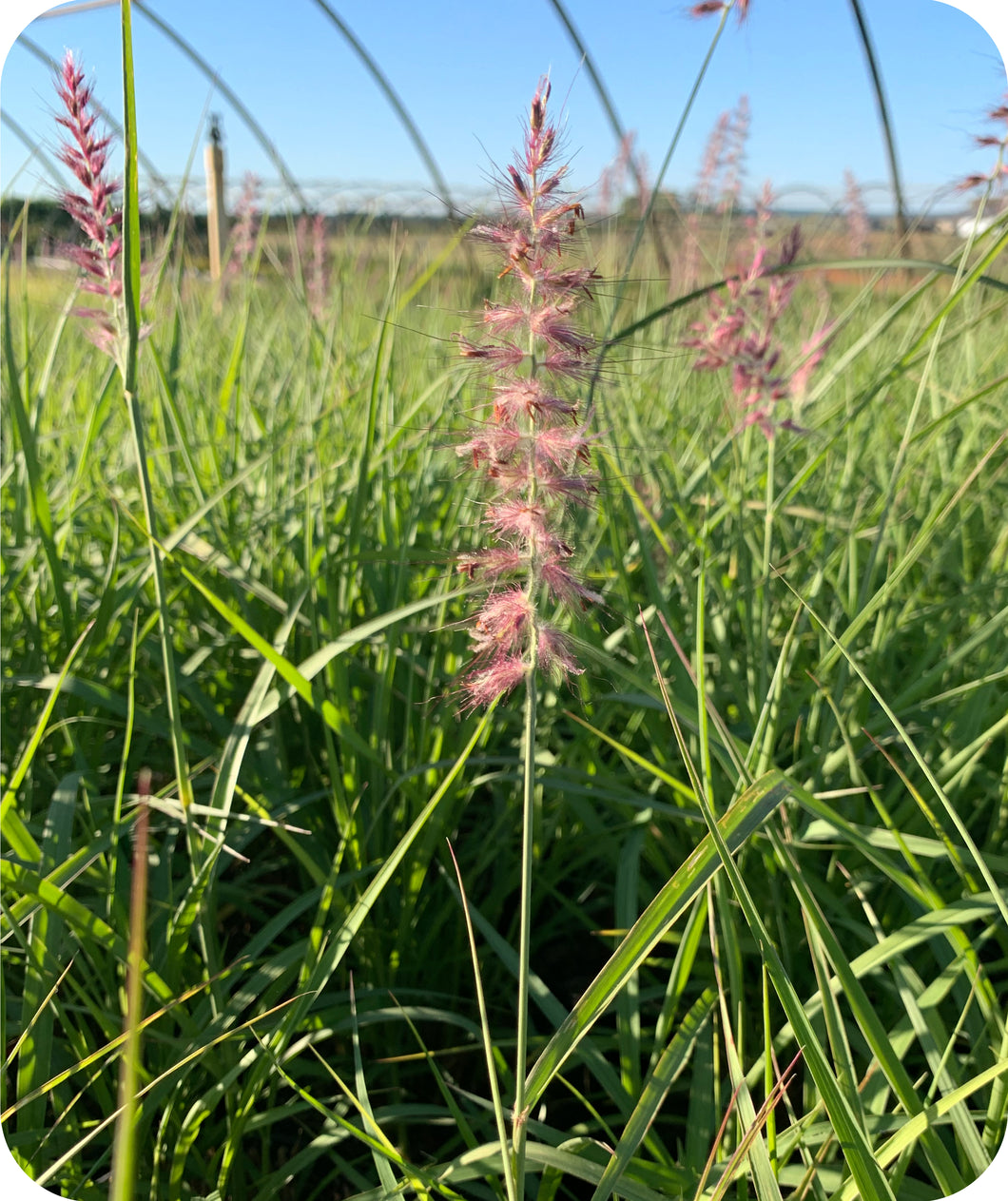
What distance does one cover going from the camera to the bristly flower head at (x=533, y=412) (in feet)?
2.65

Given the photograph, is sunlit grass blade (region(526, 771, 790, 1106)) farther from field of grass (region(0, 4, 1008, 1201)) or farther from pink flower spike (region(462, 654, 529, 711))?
pink flower spike (region(462, 654, 529, 711))

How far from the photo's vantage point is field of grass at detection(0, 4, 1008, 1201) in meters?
1.08

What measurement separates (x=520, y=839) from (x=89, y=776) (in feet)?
3.06

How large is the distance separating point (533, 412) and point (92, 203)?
2.75 ft

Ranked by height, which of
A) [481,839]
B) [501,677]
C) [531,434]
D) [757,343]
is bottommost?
[481,839]

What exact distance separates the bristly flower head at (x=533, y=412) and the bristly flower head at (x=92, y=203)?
641 millimetres

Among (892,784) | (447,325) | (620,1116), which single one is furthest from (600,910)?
(447,325)

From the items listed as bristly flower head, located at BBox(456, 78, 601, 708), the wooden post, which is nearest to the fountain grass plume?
bristly flower head, located at BBox(456, 78, 601, 708)

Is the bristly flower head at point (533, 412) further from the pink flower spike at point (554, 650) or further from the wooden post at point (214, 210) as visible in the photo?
the wooden post at point (214, 210)

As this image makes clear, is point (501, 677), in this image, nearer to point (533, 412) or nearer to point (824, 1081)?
point (533, 412)

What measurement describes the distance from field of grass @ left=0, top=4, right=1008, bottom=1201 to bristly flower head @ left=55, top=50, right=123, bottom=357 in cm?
20

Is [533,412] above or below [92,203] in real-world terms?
below

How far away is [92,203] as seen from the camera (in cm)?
119

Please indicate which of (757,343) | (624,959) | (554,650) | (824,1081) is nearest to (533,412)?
(554,650)
